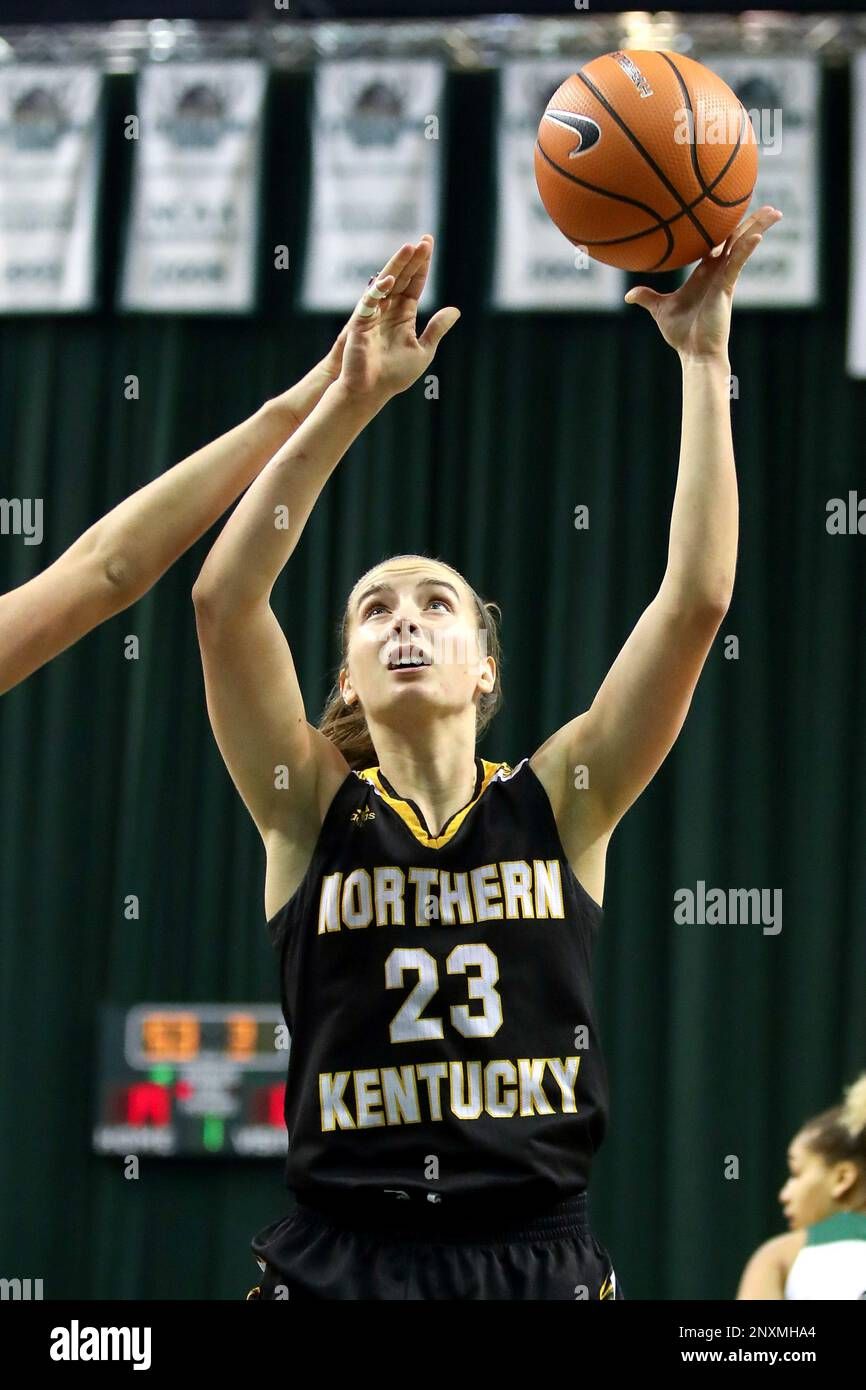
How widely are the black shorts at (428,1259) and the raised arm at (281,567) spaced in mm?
511

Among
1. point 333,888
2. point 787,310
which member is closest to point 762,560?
point 787,310

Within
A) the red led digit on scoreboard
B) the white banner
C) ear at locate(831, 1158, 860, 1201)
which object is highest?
the white banner

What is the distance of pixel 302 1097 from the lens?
2418mm

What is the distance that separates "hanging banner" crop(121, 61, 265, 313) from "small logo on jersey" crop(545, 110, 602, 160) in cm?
393

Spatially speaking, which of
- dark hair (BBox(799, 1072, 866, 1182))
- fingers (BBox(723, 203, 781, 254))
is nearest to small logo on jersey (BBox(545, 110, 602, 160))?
fingers (BBox(723, 203, 781, 254))

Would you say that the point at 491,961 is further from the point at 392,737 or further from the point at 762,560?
the point at 762,560

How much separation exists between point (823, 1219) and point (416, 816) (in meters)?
2.52

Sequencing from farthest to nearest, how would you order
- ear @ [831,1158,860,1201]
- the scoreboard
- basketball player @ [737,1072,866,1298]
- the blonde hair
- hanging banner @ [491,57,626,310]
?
hanging banner @ [491,57,626,310]
the scoreboard
ear @ [831,1158,860,1201]
basketball player @ [737,1072,866,1298]
the blonde hair

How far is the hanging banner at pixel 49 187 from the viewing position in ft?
22.3

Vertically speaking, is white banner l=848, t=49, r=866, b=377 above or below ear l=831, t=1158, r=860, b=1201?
above

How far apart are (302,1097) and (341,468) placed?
15.2 feet

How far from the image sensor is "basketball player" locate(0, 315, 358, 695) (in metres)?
2.03

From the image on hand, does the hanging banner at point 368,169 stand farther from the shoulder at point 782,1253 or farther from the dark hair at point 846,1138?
the shoulder at point 782,1253

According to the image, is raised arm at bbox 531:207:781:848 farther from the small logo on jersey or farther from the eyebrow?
the small logo on jersey
